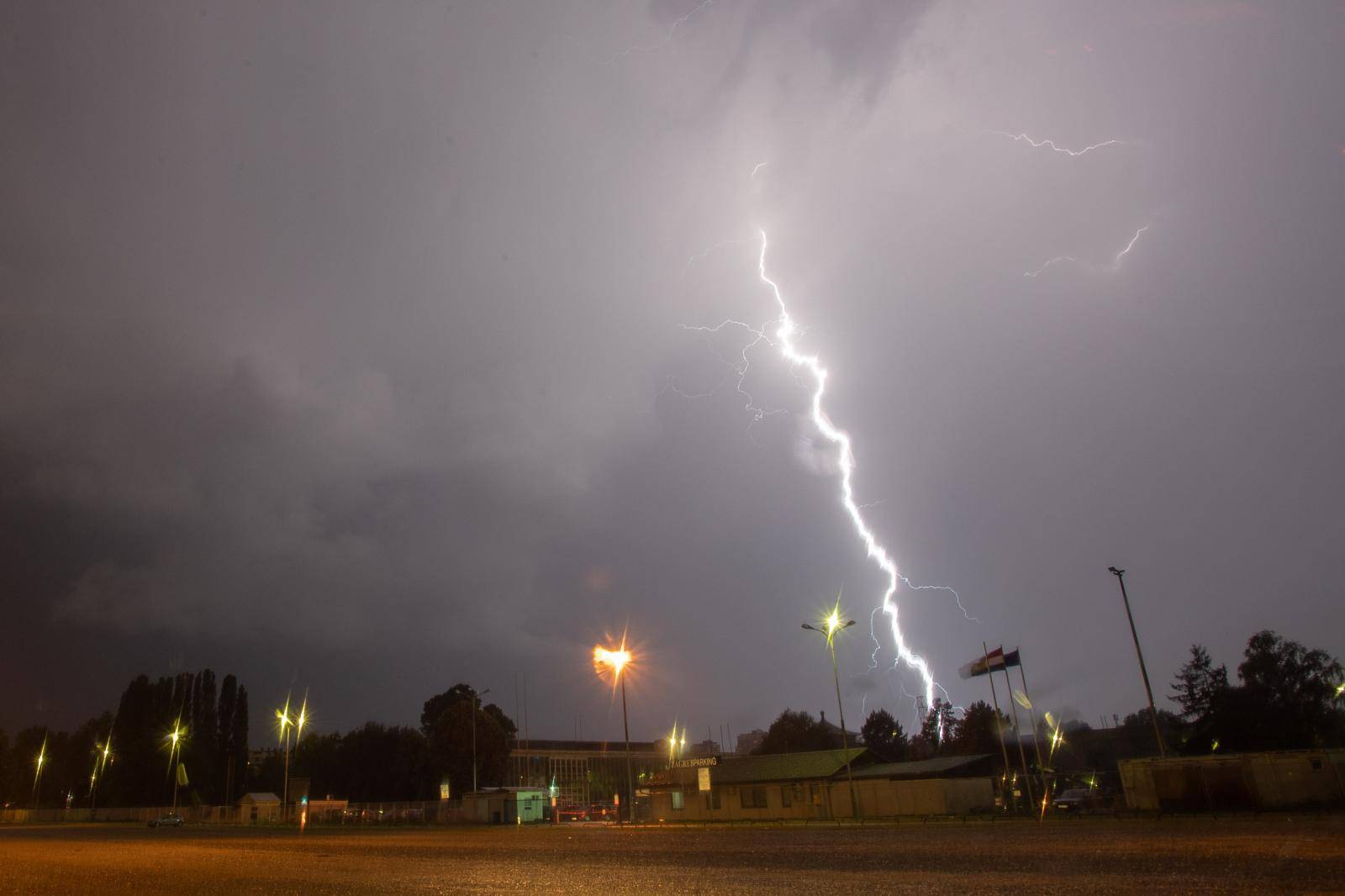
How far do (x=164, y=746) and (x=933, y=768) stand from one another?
92.1m

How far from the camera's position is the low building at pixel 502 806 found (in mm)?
64250

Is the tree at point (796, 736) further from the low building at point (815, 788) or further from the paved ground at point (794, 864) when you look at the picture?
the paved ground at point (794, 864)

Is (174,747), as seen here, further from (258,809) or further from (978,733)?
(978,733)

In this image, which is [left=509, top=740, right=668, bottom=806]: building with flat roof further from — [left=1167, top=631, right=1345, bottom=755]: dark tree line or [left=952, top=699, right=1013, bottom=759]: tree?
[left=1167, top=631, right=1345, bottom=755]: dark tree line

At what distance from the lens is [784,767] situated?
5394cm

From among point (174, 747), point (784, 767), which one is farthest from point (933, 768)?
point (174, 747)

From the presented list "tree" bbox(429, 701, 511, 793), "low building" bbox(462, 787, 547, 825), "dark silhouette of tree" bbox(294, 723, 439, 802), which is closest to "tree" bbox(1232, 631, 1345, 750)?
"low building" bbox(462, 787, 547, 825)

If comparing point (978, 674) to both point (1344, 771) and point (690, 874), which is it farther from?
point (690, 874)

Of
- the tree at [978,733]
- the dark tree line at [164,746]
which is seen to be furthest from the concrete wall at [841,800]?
the dark tree line at [164,746]

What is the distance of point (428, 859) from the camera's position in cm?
2344

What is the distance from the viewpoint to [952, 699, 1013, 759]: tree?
84.1 metres

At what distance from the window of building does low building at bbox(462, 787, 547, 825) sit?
62.9 feet

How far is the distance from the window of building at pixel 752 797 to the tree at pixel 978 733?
34985 mm

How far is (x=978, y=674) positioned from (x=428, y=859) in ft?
122
